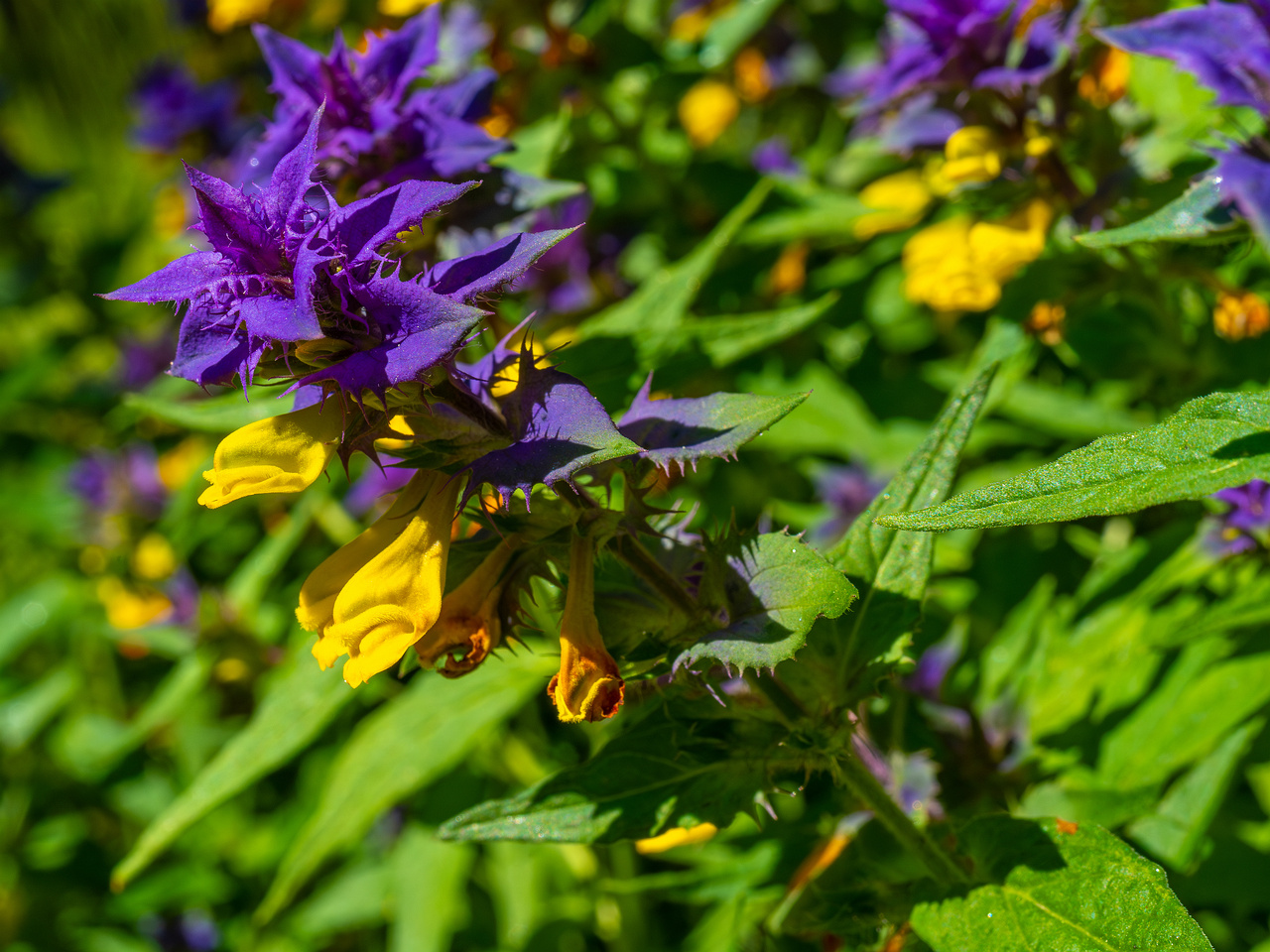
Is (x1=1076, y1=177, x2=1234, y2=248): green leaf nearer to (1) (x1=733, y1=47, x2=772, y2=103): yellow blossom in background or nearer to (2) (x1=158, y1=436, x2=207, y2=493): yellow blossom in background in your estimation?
(1) (x1=733, y1=47, x2=772, y2=103): yellow blossom in background

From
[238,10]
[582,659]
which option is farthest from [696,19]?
[582,659]

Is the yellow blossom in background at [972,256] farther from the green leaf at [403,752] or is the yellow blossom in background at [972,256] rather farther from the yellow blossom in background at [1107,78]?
the green leaf at [403,752]

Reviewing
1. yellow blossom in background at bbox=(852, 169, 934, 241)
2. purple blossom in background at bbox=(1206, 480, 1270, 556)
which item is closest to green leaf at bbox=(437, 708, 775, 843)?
purple blossom in background at bbox=(1206, 480, 1270, 556)

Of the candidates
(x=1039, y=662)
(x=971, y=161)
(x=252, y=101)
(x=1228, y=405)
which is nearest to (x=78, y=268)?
(x=252, y=101)

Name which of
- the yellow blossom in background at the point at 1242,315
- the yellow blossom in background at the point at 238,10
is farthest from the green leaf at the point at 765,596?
the yellow blossom in background at the point at 238,10

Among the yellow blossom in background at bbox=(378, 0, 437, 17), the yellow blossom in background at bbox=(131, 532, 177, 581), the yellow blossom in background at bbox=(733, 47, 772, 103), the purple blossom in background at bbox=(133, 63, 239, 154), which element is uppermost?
the yellow blossom in background at bbox=(378, 0, 437, 17)

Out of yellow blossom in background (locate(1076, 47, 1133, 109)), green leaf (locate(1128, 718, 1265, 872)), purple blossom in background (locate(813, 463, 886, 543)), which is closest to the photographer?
green leaf (locate(1128, 718, 1265, 872))

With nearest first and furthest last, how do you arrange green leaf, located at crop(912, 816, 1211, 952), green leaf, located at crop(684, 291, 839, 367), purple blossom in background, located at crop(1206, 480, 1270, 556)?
green leaf, located at crop(912, 816, 1211, 952)
purple blossom in background, located at crop(1206, 480, 1270, 556)
green leaf, located at crop(684, 291, 839, 367)
